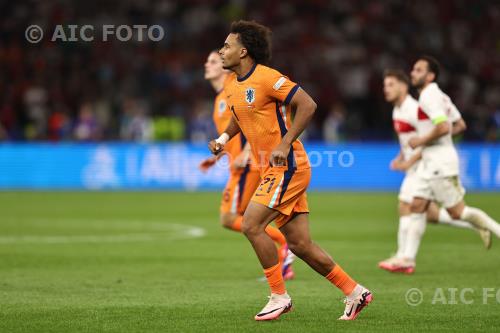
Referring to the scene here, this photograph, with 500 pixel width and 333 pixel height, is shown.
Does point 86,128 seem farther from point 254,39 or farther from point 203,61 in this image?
point 254,39

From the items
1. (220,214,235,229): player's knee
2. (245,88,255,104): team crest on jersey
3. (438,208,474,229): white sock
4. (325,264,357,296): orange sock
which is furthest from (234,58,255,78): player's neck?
(438,208,474,229): white sock

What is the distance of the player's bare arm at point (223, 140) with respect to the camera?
8422 millimetres

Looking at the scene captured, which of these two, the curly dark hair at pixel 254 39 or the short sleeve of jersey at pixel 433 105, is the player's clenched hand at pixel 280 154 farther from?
the short sleeve of jersey at pixel 433 105

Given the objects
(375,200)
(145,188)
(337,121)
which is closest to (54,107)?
(145,188)

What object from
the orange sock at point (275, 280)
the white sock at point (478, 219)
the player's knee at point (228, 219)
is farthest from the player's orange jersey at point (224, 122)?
the orange sock at point (275, 280)

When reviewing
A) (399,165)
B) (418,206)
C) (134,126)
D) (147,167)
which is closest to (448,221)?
(418,206)

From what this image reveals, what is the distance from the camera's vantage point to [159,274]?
11.3 meters

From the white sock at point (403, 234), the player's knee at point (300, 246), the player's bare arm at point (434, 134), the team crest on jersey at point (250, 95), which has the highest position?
the team crest on jersey at point (250, 95)

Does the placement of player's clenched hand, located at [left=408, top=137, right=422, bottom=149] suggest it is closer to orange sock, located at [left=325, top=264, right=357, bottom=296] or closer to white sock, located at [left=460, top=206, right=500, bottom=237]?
white sock, located at [left=460, top=206, right=500, bottom=237]

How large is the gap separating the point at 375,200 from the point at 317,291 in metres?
14.6

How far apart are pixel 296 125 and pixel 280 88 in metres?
0.36

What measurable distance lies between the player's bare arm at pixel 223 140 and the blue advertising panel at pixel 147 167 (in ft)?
60.2

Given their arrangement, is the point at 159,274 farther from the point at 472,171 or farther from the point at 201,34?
the point at 201,34

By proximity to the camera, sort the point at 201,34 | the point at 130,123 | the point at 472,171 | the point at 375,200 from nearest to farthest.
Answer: the point at 375,200 < the point at 472,171 < the point at 130,123 < the point at 201,34
